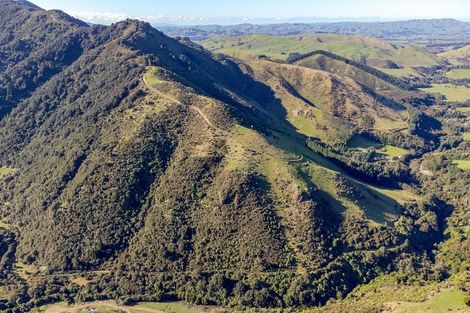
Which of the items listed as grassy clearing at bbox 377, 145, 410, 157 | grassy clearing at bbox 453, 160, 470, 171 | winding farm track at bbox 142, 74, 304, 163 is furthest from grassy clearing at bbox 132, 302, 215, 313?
grassy clearing at bbox 377, 145, 410, 157

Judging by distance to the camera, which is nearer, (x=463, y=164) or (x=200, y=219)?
(x=200, y=219)

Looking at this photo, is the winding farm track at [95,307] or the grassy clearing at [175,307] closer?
the grassy clearing at [175,307]

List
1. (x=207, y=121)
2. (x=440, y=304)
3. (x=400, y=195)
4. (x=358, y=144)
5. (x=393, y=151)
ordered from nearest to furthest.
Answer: (x=440, y=304), (x=207, y=121), (x=400, y=195), (x=393, y=151), (x=358, y=144)

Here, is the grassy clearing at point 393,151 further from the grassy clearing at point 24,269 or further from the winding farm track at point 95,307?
the grassy clearing at point 24,269

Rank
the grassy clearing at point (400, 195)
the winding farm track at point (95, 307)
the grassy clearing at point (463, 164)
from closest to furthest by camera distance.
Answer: the winding farm track at point (95, 307) → the grassy clearing at point (400, 195) → the grassy clearing at point (463, 164)

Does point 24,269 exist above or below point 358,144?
below

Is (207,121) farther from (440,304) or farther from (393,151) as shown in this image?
(393,151)

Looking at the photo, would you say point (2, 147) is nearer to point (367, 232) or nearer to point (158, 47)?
point (158, 47)

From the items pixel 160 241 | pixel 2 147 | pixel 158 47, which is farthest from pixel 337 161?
pixel 2 147

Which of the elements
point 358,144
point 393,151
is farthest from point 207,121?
point 393,151

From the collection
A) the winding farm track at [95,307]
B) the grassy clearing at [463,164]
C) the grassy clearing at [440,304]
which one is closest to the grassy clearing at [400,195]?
the grassy clearing at [463,164]

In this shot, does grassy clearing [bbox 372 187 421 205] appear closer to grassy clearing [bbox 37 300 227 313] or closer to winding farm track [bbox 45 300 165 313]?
grassy clearing [bbox 37 300 227 313]
